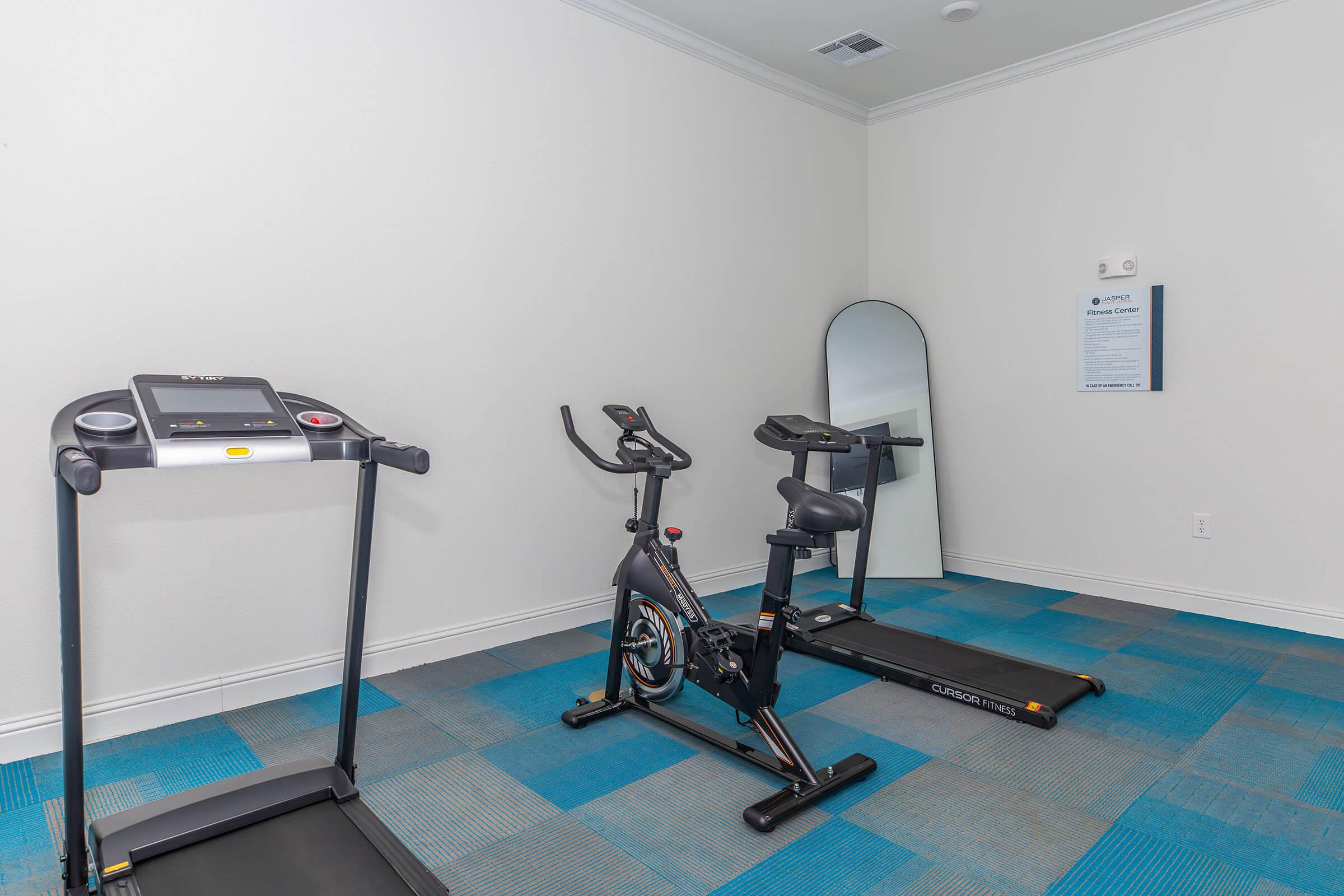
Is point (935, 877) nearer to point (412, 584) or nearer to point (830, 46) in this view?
point (412, 584)

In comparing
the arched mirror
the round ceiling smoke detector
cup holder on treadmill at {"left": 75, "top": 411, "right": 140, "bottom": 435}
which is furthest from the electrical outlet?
cup holder on treadmill at {"left": 75, "top": 411, "right": 140, "bottom": 435}

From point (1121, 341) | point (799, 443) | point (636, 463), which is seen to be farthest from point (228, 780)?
point (1121, 341)

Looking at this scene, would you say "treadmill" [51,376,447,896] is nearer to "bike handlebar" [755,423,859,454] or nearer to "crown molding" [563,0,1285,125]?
"bike handlebar" [755,423,859,454]

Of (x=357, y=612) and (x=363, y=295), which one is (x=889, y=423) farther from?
(x=357, y=612)

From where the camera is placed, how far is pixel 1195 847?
85.4 inches

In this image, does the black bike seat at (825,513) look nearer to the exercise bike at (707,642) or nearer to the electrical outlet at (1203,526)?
the exercise bike at (707,642)

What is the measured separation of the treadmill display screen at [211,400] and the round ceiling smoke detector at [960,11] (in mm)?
3688

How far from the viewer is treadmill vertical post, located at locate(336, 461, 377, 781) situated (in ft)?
7.60

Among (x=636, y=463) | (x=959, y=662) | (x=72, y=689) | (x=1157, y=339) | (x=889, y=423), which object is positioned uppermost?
(x=1157, y=339)

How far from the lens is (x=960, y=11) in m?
4.05

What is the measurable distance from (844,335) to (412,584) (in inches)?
124

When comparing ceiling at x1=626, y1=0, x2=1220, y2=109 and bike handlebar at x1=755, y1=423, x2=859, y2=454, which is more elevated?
ceiling at x1=626, y1=0, x2=1220, y2=109

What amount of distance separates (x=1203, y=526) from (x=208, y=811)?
4.61 metres

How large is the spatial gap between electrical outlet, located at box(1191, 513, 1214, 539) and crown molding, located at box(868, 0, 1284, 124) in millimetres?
2522
